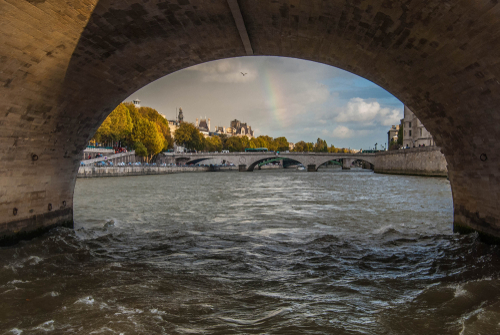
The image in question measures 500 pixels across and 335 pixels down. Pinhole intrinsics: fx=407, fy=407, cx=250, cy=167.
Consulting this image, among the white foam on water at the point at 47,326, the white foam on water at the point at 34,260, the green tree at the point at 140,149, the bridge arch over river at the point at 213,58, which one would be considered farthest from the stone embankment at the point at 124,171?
the white foam on water at the point at 47,326

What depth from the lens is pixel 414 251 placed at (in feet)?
31.7

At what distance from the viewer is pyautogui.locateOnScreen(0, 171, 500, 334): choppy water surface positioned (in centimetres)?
547

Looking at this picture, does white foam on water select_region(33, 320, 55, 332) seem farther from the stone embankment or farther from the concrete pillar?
the concrete pillar

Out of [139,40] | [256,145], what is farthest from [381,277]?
[256,145]

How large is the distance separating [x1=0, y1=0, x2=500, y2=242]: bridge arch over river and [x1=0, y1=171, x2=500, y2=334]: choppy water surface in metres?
1.42

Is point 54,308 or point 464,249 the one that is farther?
point 464,249

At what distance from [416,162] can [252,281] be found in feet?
152

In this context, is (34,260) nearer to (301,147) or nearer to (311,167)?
(311,167)

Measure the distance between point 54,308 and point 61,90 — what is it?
5.06 m

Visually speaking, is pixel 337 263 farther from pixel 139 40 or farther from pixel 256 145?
pixel 256 145

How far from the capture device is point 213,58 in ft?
38.1

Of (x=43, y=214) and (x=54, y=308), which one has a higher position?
(x=43, y=214)

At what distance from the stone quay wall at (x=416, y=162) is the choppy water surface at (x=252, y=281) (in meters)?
29.6

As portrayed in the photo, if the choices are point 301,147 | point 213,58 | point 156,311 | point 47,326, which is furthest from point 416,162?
point 301,147
